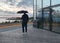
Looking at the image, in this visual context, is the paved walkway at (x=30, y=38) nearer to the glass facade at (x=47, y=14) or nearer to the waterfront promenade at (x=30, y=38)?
the waterfront promenade at (x=30, y=38)

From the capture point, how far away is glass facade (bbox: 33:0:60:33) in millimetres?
22797

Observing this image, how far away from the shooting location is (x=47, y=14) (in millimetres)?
26047

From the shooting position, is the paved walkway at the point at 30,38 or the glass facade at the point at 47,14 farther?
the glass facade at the point at 47,14

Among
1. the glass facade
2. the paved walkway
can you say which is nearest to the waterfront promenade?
the paved walkway

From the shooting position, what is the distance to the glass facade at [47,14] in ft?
74.8

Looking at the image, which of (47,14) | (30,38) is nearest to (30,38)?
(30,38)

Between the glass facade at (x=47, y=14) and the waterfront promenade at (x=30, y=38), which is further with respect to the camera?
the glass facade at (x=47, y=14)

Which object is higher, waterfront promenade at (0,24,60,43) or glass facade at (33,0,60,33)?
glass facade at (33,0,60,33)

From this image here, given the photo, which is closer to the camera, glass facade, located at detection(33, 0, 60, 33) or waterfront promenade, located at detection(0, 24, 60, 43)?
waterfront promenade, located at detection(0, 24, 60, 43)

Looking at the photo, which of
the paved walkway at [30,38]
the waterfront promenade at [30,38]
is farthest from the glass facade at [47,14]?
the paved walkway at [30,38]

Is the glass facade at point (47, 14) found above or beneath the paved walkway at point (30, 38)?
above

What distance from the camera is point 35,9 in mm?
32094

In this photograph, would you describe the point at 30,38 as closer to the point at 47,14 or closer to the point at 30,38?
the point at 30,38

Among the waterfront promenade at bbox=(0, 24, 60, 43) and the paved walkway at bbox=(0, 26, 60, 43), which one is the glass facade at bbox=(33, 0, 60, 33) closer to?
the waterfront promenade at bbox=(0, 24, 60, 43)
